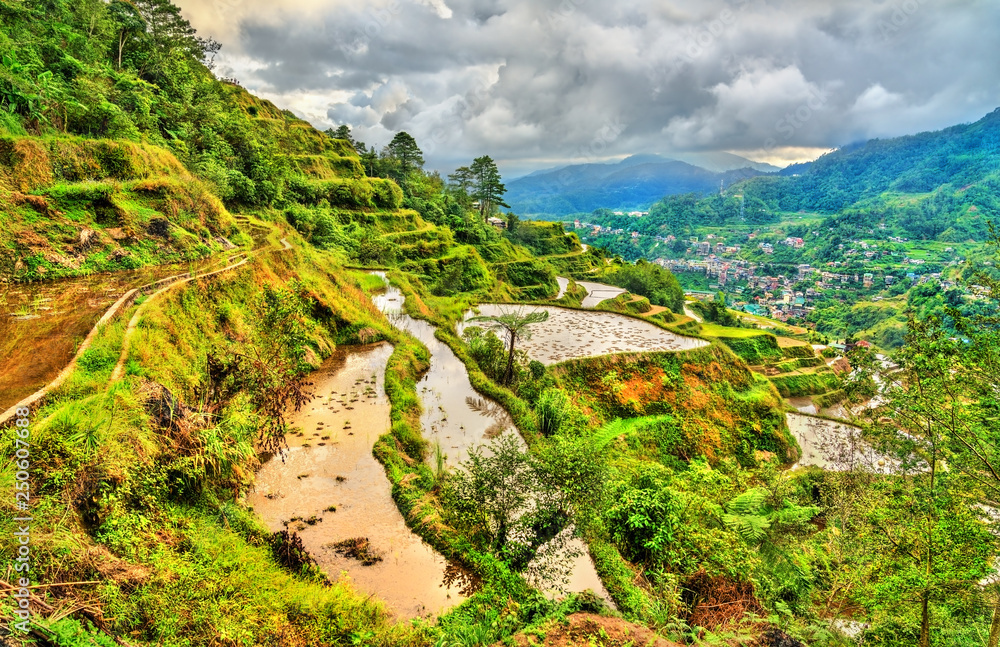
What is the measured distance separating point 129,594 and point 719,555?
828 centimetres

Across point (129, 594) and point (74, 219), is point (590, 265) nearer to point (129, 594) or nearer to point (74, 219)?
point (74, 219)

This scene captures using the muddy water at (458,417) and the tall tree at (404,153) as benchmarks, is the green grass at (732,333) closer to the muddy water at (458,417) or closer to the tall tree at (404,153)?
the muddy water at (458,417)

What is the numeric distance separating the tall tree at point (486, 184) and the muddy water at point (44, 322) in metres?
56.8

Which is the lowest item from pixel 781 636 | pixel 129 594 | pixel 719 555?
pixel 781 636

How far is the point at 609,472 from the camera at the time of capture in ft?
26.3

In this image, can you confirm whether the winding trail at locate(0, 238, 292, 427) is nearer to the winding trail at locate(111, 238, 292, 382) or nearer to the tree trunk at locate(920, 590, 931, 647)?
the winding trail at locate(111, 238, 292, 382)

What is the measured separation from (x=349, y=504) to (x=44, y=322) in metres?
6.66

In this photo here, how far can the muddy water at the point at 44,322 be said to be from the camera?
21.1 feet

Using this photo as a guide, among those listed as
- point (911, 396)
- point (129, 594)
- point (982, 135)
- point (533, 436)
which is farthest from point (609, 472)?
point (982, 135)

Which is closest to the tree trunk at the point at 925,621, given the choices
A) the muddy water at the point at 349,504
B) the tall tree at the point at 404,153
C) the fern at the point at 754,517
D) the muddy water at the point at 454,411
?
the fern at the point at 754,517

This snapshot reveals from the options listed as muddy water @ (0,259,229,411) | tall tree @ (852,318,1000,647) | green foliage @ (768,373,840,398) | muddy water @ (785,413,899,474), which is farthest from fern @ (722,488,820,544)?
green foliage @ (768,373,840,398)

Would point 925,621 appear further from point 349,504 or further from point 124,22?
point 124,22

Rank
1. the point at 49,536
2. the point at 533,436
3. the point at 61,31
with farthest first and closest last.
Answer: the point at 61,31, the point at 533,436, the point at 49,536

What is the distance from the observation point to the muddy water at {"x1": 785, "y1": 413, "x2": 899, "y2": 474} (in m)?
17.9
